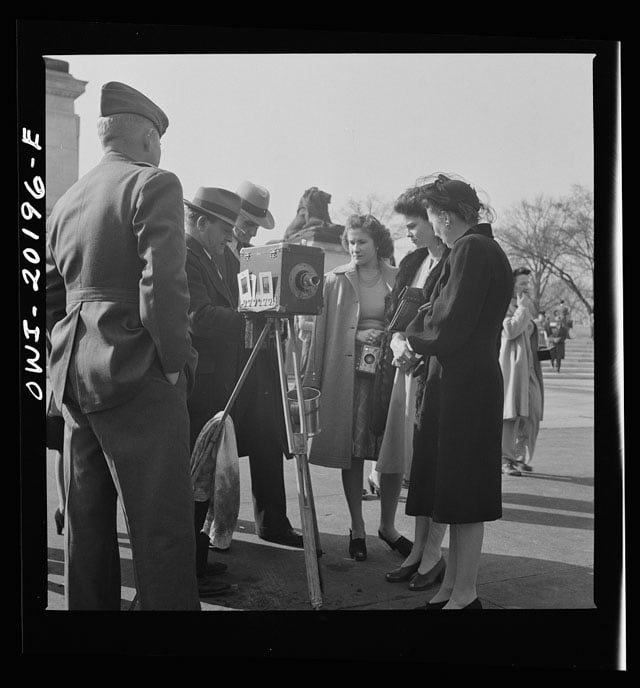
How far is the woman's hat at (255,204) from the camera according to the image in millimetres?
3594

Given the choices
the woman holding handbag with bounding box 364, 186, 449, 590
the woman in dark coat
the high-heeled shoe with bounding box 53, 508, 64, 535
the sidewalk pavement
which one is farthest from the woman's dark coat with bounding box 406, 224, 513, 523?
the high-heeled shoe with bounding box 53, 508, 64, 535

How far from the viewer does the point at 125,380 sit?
317cm

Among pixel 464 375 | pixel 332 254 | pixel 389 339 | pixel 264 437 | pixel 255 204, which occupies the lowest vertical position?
pixel 264 437

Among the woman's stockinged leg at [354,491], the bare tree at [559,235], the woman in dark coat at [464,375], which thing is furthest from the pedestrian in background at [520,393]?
the woman in dark coat at [464,375]

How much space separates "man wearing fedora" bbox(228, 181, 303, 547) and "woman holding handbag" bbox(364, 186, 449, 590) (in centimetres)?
47

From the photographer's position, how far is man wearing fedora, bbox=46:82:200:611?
10.4 ft

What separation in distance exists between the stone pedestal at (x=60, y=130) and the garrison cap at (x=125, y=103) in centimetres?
16

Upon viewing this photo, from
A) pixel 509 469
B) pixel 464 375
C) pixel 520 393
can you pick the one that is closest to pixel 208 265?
pixel 464 375

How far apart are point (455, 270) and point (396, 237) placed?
530 mm

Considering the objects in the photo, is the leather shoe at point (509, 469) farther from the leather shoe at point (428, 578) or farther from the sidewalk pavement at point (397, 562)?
the leather shoe at point (428, 578)

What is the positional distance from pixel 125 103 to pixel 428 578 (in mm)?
2352

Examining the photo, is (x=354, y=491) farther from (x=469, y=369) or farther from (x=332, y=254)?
(x=332, y=254)
